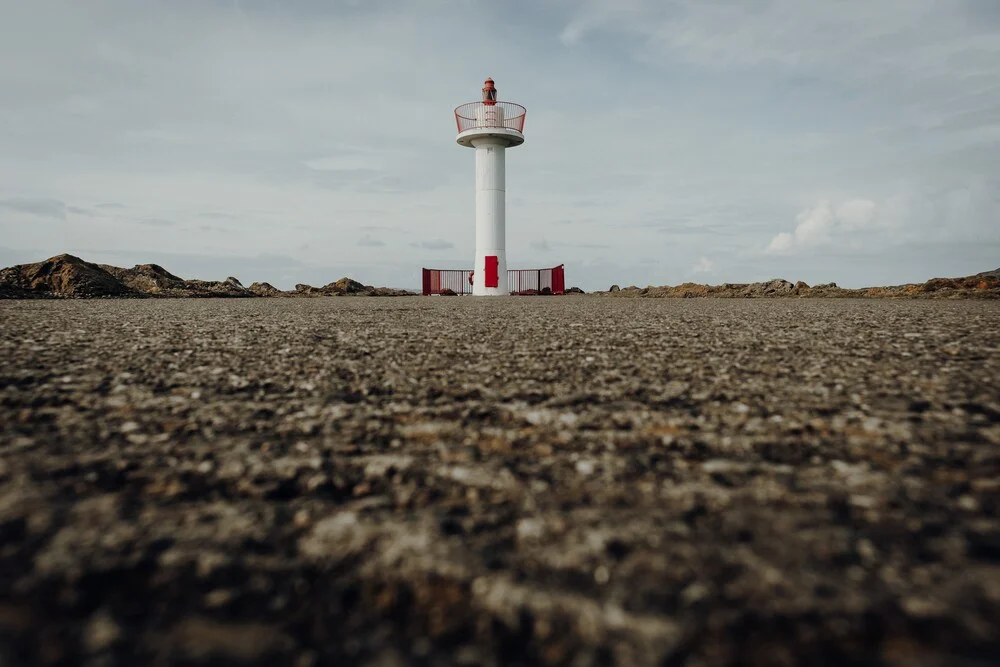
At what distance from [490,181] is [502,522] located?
23.1 meters

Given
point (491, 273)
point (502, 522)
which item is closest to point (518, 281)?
point (491, 273)

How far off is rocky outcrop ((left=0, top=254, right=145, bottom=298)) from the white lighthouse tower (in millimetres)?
12509

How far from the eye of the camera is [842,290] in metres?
13.9

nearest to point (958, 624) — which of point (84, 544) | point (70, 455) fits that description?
point (84, 544)

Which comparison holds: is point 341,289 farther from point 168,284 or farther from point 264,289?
point 168,284

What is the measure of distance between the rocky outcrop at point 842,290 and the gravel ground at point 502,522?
11.7 m

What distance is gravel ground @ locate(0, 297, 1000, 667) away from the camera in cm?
67

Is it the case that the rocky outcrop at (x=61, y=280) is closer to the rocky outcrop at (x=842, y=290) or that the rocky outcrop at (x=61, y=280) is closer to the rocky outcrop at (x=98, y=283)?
the rocky outcrop at (x=98, y=283)

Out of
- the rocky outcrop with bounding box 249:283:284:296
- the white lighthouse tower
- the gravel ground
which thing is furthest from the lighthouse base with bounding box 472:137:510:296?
the gravel ground

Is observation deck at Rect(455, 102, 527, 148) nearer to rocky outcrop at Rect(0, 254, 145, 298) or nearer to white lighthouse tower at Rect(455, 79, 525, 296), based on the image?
white lighthouse tower at Rect(455, 79, 525, 296)

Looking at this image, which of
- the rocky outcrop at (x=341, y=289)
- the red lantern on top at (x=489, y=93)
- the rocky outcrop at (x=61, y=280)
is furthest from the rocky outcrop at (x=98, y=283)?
the red lantern on top at (x=489, y=93)

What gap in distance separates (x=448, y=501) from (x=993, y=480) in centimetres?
93

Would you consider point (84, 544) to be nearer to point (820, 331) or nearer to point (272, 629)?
point (272, 629)

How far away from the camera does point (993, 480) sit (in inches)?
42.6
